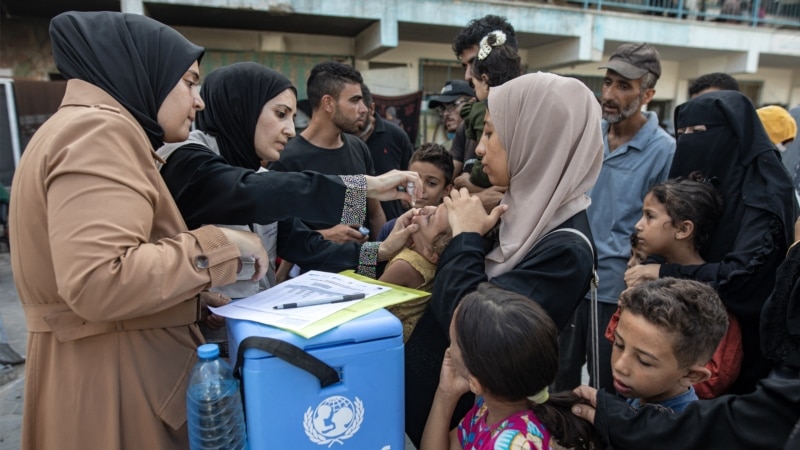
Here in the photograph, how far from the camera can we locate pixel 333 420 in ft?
3.55

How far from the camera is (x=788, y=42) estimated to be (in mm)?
10398

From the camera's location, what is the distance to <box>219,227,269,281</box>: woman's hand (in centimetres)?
123

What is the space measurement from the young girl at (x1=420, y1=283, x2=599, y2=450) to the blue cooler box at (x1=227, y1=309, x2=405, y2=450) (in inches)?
7.9

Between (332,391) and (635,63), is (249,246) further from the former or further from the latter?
(635,63)

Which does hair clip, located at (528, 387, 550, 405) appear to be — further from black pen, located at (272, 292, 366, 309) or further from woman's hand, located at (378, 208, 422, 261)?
woman's hand, located at (378, 208, 422, 261)

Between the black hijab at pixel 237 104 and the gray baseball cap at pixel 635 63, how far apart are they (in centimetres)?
184

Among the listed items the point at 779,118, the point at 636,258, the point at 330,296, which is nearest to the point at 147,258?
the point at 330,296

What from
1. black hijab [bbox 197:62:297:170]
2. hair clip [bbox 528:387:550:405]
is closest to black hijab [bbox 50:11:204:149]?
black hijab [bbox 197:62:297:170]

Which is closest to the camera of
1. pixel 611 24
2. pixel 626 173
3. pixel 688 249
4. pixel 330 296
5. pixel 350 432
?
pixel 350 432

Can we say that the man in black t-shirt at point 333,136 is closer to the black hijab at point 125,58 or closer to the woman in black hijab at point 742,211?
the black hijab at point 125,58

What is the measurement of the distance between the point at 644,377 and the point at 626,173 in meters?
1.41

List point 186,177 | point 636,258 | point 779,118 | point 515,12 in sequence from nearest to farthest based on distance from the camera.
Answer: point 186,177 → point 636,258 → point 779,118 → point 515,12

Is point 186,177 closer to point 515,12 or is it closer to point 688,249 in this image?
point 688,249

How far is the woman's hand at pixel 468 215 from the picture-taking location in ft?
4.82
